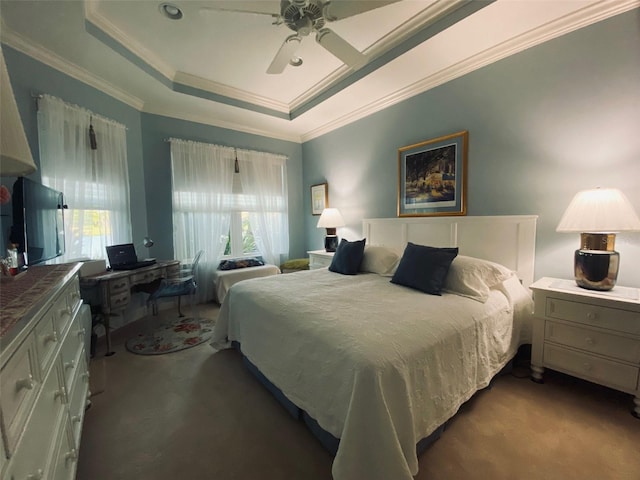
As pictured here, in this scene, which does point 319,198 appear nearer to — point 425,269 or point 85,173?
point 425,269

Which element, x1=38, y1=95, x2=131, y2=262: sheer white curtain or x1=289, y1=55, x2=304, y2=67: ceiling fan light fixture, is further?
x1=289, y1=55, x2=304, y2=67: ceiling fan light fixture

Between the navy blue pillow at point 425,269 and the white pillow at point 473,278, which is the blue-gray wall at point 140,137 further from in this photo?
the white pillow at point 473,278

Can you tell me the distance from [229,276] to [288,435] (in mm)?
2533

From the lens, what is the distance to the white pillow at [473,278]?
1.94 meters

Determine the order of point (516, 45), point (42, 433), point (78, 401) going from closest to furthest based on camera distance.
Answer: point (42, 433)
point (78, 401)
point (516, 45)

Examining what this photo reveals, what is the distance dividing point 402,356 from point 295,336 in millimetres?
609

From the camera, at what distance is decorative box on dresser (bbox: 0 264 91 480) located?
2.09 feet

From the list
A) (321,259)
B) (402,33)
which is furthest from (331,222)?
(402,33)

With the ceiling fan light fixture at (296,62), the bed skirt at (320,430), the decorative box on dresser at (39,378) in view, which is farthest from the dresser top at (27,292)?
the ceiling fan light fixture at (296,62)

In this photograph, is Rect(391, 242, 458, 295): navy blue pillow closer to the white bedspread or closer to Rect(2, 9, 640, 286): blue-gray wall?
the white bedspread

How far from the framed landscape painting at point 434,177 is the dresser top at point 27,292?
3.02 m

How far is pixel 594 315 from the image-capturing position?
1704 mm

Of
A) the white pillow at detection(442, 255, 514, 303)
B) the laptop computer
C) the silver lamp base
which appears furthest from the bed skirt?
the laptop computer

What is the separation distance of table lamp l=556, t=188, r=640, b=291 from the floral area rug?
326 cm
